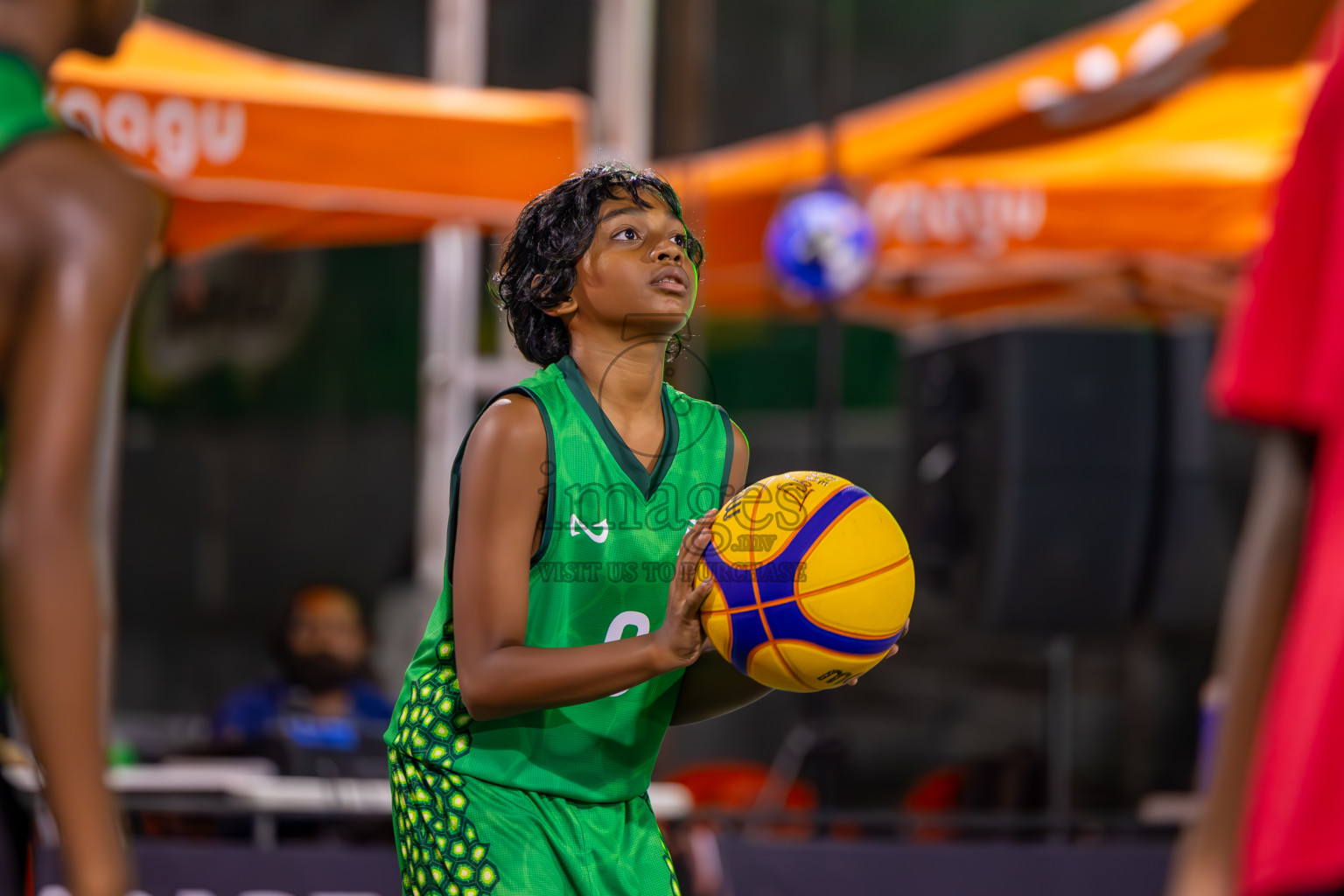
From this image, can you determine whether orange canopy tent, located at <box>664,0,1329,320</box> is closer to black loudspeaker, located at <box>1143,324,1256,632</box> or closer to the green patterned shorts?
black loudspeaker, located at <box>1143,324,1256,632</box>

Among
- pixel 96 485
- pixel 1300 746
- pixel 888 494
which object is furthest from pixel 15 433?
pixel 888 494

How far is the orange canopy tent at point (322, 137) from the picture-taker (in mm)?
5051

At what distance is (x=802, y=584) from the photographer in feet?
6.82

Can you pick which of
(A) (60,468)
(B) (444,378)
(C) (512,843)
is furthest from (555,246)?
(B) (444,378)

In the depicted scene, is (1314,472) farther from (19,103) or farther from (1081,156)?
(1081,156)

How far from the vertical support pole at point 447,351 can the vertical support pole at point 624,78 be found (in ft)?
3.46

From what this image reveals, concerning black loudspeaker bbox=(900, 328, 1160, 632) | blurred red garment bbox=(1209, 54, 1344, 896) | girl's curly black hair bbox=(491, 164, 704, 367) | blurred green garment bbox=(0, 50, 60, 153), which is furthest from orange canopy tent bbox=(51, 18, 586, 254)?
blurred red garment bbox=(1209, 54, 1344, 896)

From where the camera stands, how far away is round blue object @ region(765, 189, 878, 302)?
22.4 ft

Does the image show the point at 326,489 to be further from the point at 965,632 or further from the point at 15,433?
the point at 15,433

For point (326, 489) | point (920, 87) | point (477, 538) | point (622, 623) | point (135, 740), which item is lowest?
point (135, 740)

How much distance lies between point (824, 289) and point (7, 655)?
5.27 m

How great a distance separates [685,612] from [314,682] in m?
4.43

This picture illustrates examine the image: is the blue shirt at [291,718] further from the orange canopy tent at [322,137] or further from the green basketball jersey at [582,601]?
the green basketball jersey at [582,601]

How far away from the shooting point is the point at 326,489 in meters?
10.6
